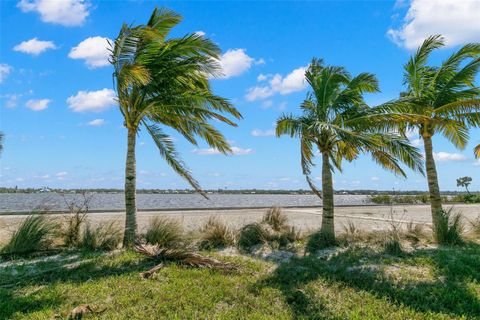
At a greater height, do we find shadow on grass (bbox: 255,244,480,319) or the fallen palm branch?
the fallen palm branch

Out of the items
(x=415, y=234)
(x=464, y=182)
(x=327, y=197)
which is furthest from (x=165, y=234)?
(x=464, y=182)

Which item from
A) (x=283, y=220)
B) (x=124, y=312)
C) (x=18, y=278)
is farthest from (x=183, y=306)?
(x=283, y=220)

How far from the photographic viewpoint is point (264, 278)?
6.86 metres

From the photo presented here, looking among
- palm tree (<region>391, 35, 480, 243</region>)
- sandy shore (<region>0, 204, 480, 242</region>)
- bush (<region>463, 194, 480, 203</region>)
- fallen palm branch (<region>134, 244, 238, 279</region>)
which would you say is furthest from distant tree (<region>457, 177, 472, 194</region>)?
fallen palm branch (<region>134, 244, 238, 279</region>)

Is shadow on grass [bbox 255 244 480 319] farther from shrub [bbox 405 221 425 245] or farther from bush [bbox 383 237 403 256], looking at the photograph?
shrub [bbox 405 221 425 245]

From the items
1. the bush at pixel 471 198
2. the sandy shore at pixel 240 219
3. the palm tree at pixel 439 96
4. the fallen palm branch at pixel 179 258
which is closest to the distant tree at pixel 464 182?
the bush at pixel 471 198

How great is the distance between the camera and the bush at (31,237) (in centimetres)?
877

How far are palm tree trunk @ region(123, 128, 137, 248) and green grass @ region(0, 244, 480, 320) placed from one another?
1.23 m

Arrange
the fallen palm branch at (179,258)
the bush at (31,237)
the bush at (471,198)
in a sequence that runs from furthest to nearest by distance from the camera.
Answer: the bush at (471,198), the bush at (31,237), the fallen palm branch at (179,258)

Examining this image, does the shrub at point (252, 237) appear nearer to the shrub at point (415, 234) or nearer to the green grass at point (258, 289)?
the green grass at point (258, 289)

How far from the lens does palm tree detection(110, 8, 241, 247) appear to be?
368 inches

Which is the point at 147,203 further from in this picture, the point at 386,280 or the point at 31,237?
the point at 386,280

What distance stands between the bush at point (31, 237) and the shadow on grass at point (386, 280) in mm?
6011

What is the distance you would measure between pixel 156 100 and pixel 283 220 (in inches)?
223
